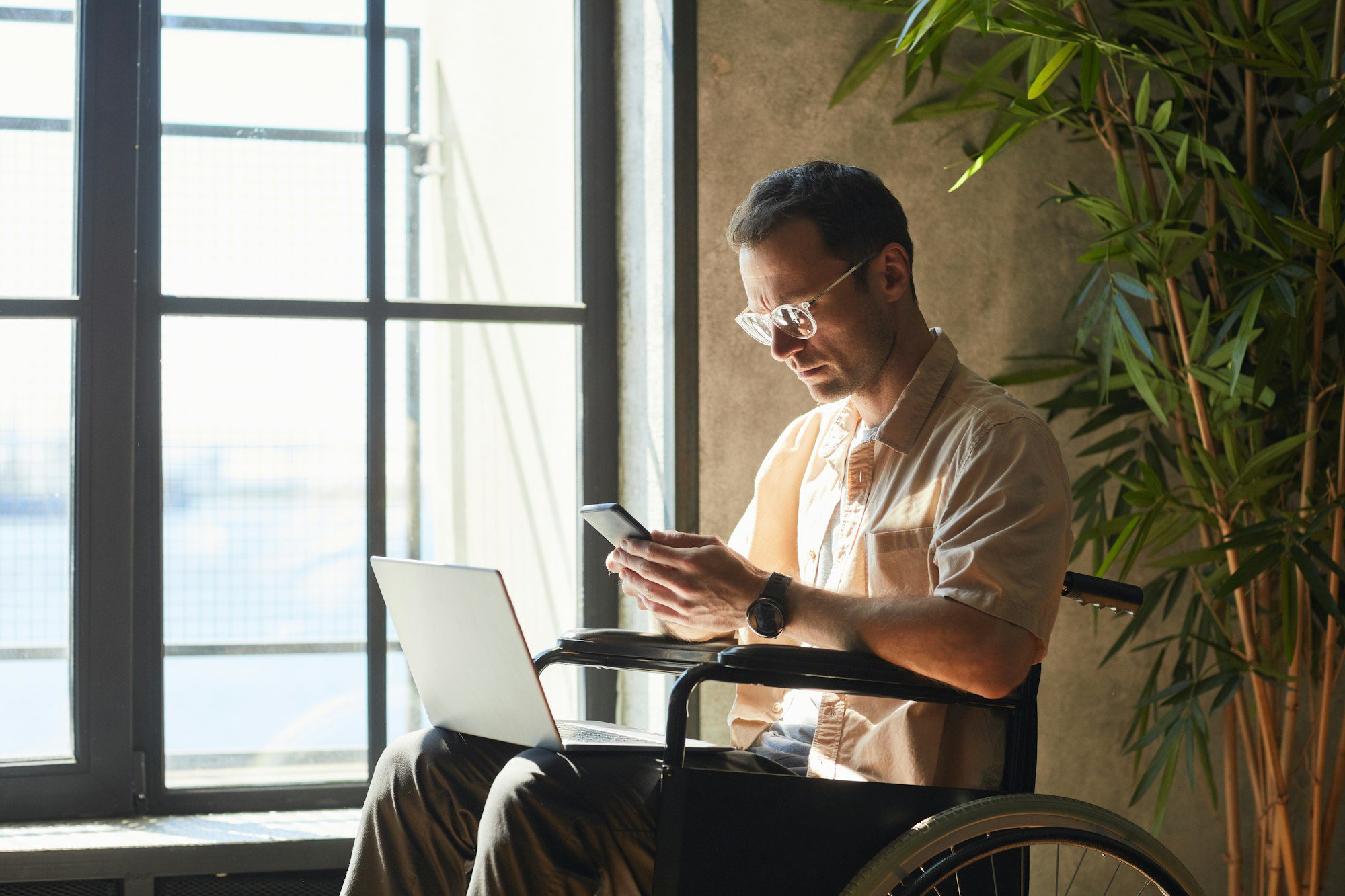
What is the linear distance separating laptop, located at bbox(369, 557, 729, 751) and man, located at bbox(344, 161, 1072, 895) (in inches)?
1.7

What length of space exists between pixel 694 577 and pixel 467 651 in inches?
11.3

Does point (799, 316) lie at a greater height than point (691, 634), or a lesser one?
greater

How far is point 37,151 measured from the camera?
229 cm

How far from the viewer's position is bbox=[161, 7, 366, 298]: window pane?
2.34 meters

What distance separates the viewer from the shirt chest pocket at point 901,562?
4.91 ft

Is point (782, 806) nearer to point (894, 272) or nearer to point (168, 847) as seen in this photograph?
point (894, 272)

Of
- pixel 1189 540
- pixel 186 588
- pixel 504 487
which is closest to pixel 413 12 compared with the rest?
pixel 504 487

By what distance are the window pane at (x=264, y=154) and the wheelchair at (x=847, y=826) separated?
60.4 inches

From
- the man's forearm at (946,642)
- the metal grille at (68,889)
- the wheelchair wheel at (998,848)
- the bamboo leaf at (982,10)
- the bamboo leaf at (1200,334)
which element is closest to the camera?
the wheelchair wheel at (998,848)

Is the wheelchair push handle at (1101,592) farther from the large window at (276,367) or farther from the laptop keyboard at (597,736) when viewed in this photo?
the large window at (276,367)

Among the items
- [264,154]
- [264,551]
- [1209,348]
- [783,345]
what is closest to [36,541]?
[264,551]

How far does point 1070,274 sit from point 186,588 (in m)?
1.92

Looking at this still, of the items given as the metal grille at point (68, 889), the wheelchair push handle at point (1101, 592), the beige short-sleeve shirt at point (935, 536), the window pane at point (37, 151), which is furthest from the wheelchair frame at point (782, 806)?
the window pane at point (37, 151)

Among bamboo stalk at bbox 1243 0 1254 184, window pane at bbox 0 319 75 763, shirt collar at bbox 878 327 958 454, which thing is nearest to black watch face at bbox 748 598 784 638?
shirt collar at bbox 878 327 958 454
